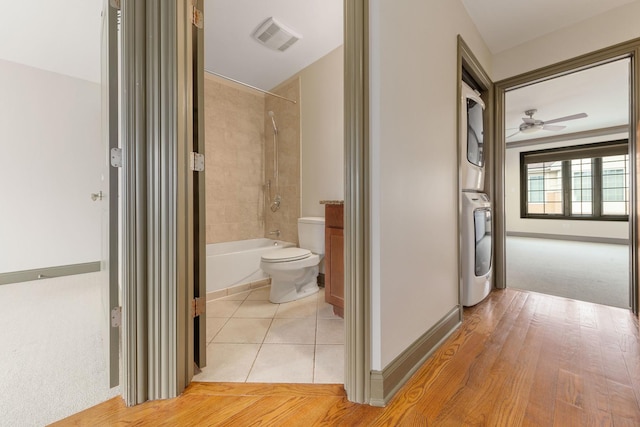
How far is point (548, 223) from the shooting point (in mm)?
6449

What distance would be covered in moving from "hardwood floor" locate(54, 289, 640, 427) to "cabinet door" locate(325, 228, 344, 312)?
2.43 ft

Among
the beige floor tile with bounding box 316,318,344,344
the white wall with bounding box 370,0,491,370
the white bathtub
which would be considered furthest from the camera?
the white bathtub

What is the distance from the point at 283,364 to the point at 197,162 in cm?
117

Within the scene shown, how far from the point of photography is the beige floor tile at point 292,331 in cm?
165

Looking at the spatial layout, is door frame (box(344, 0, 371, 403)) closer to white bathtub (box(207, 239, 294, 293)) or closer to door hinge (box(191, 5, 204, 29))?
door hinge (box(191, 5, 204, 29))

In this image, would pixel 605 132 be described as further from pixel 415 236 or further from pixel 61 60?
pixel 61 60

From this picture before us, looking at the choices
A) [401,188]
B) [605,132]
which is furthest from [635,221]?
[605,132]

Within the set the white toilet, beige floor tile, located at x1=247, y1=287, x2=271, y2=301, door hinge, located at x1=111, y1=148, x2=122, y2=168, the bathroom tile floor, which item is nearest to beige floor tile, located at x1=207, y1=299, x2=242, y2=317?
the bathroom tile floor

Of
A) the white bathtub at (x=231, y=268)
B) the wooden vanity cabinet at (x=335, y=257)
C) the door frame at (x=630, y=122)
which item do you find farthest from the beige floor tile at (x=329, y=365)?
the door frame at (x=630, y=122)

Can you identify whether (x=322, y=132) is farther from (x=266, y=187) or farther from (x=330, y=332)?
(x=330, y=332)

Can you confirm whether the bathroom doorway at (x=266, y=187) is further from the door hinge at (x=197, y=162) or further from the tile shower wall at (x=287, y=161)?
the door hinge at (x=197, y=162)

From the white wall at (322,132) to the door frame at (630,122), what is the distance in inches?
63.1

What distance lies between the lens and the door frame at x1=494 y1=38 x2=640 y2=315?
6.42 ft

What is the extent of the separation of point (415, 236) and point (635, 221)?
6.75 ft
